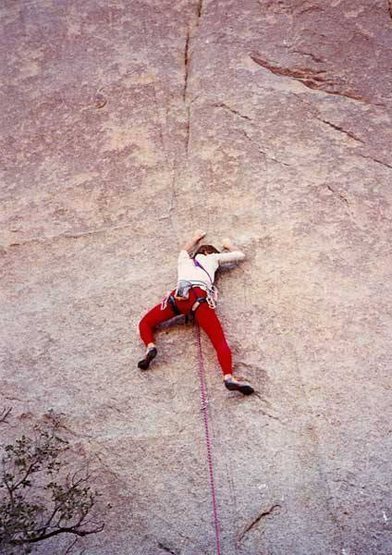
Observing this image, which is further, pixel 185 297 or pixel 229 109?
pixel 229 109

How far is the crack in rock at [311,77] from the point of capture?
26.8ft

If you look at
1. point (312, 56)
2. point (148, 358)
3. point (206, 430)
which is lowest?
point (206, 430)

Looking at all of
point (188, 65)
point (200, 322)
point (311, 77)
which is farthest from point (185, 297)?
point (188, 65)

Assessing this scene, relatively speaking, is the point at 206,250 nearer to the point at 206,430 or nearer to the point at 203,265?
the point at 203,265

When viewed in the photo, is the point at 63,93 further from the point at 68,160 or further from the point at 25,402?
the point at 25,402

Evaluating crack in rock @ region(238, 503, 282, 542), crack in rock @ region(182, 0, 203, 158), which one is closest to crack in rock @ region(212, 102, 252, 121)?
crack in rock @ region(182, 0, 203, 158)

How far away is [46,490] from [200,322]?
75.1 inches

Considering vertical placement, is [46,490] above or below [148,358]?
below

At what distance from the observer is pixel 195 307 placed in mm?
6270

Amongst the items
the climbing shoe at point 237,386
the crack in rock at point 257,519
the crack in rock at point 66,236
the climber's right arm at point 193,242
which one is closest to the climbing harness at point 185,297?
the climber's right arm at point 193,242

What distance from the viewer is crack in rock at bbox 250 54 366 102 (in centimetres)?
816

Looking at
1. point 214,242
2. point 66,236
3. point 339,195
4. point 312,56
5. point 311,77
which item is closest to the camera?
point 214,242

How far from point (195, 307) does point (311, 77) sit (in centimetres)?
364

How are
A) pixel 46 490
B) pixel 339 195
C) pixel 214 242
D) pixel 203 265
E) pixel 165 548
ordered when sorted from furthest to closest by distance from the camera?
pixel 339 195, pixel 214 242, pixel 203 265, pixel 46 490, pixel 165 548
